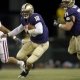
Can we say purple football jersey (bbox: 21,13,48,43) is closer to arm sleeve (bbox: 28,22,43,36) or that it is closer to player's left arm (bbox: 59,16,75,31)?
arm sleeve (bbox: 28,22,43,36)

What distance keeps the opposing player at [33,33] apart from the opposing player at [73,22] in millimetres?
465

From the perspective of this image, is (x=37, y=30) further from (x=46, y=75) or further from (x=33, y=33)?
(x=46, y=75)

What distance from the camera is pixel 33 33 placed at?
13.9 meters

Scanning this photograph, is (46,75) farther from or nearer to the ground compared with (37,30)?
nearer to the ground

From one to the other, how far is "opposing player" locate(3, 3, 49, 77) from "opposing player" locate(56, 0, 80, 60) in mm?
465

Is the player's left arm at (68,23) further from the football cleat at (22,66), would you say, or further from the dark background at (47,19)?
the dark background at (47,19)

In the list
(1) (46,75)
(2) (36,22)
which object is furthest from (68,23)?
(1) (46,75)

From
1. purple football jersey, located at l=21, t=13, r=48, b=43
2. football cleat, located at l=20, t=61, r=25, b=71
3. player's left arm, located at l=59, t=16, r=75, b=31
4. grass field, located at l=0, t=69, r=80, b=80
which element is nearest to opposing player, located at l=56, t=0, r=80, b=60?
player's left arm, located at l=59, t=16, r=75, b=31

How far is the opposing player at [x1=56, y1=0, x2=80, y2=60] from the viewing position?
1400cm

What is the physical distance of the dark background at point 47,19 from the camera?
20.0m

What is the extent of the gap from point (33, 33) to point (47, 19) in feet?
24.5

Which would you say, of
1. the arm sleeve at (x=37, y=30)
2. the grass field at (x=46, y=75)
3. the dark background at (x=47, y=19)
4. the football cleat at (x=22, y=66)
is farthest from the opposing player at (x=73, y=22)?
the dark background at (x=47, y=19)

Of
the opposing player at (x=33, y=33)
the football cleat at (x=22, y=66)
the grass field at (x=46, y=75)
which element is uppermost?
the opposing player at (x=33, y=33)

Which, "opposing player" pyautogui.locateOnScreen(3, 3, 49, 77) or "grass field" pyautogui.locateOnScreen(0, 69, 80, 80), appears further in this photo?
"grass field" pyautogui.locateOnScreen(0, 69, 80, 80)
